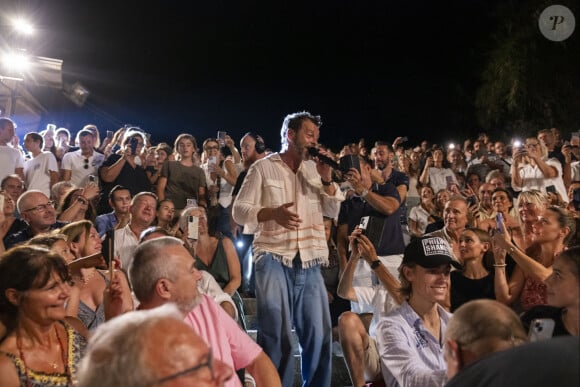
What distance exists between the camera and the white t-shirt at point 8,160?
8383 millimetres

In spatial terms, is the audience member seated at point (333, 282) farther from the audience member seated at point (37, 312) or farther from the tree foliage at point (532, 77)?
the tree foliage at point (532, 77)

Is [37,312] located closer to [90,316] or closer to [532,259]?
[90,316]

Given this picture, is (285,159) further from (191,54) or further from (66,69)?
(191,54)

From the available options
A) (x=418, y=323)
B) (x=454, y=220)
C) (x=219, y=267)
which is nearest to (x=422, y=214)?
(x=454, y=220)

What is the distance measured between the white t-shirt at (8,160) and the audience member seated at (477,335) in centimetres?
747

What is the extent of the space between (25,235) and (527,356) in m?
5.26

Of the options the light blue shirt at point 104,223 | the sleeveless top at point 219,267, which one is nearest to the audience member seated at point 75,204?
the light blue shirt at point 104,223

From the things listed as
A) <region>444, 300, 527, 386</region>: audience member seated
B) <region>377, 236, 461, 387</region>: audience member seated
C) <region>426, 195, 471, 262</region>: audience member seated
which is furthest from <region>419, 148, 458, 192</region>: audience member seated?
<region>444, 300, 527, 386</region>: audience member seated

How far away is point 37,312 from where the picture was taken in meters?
2.97

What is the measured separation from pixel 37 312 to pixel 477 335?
194 centimetres

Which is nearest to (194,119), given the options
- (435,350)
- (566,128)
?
(566,128)

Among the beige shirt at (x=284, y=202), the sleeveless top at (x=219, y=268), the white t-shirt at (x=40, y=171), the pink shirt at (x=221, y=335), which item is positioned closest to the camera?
the pink shirt at (x=221, y=335)

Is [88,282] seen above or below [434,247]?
below

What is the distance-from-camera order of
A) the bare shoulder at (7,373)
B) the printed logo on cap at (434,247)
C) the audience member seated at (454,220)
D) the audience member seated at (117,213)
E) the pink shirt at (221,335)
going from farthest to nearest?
1. the audience member seated at (117,213)
2. the audience member seated at (454,220)
3. the printed logo on cap at (434,247)
4. the pink shirt at (221,335)
5. the bare shoulder at (7,373)
